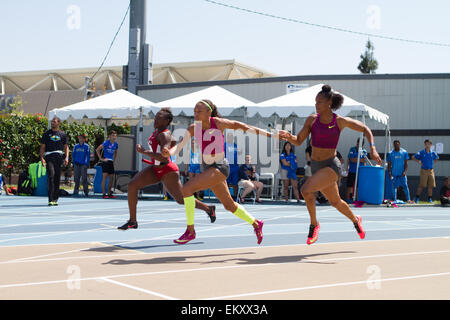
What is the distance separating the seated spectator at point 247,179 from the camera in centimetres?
1914

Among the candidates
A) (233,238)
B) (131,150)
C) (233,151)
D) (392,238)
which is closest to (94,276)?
(233,238)

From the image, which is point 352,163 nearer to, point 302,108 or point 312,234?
point 302,108

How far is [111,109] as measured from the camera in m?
20.8

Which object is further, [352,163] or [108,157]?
[108,157]

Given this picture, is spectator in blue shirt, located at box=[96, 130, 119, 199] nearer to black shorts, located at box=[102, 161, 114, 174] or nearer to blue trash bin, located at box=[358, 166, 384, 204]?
black shorts, located at box=[102, 161, 114, 174]

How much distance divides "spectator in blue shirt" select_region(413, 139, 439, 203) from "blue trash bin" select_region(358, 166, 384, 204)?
284 cm

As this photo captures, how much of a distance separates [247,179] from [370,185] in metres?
3.52

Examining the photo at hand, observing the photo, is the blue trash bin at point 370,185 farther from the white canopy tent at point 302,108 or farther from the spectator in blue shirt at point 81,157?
the spectator in blue shirt at point 81,157

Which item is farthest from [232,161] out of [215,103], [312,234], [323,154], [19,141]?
[323,154]

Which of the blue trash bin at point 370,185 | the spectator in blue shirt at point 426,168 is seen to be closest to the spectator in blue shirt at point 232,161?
the blue trash bin at point 370,185

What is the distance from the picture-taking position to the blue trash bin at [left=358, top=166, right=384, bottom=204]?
741 inches

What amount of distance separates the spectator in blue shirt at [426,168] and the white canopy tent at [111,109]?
8.69 metres

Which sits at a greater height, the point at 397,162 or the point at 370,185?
the point at 397,162

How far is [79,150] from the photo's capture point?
837 inches
